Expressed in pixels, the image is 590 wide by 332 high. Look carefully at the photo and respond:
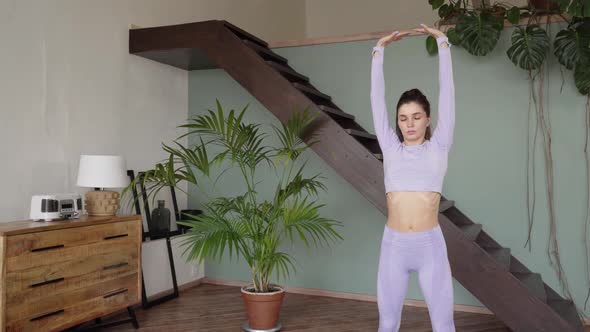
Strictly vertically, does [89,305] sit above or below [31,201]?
below

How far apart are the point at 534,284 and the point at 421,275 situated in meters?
1.47

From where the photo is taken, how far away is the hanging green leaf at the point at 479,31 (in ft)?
12.1

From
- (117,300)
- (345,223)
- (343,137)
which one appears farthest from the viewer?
(345,223)

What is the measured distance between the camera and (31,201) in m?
3.03

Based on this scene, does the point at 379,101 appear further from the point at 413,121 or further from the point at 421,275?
the point at 421,275

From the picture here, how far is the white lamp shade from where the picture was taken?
3.21m

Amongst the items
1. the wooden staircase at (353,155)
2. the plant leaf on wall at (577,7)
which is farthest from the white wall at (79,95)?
the plant leaf on wall at (577,7)

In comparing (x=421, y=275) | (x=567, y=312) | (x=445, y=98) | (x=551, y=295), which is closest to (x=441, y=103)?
(x=445, y=98)

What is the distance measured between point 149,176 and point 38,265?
838 millimetres

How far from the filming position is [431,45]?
407 centimetres

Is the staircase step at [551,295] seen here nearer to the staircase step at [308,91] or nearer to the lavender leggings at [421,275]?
the lavender leggings at [421,275]

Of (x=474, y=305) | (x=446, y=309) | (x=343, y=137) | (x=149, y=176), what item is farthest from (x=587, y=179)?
(x=149, y=176)

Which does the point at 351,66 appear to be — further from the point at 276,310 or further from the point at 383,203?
the point at 276,310

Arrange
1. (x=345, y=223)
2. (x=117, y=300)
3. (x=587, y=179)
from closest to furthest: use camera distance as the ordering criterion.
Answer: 1. (x=117, y=300)
2. (x=587, y=179)
3. (x=345, y=223)
